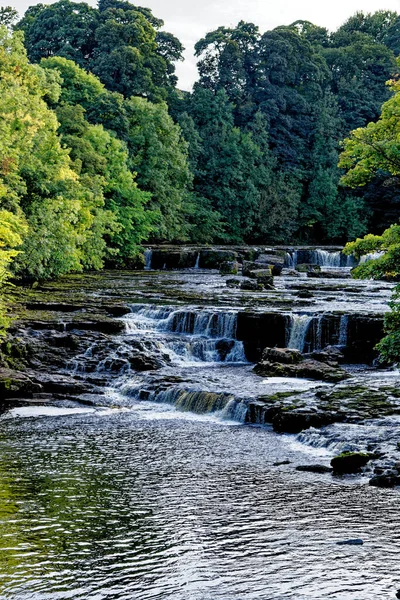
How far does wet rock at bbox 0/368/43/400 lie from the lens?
65.2 feet

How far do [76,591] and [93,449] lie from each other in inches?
254

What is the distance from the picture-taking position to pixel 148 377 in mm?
21391

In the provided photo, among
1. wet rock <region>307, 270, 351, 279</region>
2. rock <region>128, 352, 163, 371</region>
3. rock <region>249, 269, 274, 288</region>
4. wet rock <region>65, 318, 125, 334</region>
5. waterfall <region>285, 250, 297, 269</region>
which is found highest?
waterfall <region>285, 250, 297, 269</region>

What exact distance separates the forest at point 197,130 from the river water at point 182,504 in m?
16.5

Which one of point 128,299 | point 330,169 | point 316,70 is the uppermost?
point 316,70

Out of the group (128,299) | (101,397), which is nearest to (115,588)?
(101,397)

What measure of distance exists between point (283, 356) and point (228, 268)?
22719 millimetres

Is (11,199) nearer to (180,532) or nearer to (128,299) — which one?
(128,299)

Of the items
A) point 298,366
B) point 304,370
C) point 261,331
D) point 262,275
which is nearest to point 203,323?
point 261,331

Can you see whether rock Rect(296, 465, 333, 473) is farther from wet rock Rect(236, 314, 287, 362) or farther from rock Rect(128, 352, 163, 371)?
wet rock Rect(236, 314, 287, 362)

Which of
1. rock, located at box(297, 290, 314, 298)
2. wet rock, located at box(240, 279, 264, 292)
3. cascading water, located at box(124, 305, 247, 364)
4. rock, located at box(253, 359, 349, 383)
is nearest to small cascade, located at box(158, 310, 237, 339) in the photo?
cascading water, located at box(124, 305, 247, 364)

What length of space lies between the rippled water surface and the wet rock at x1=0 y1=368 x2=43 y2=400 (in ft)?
11.2

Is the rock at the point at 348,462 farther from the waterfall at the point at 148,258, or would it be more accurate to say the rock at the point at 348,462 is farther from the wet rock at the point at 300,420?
the waterfall at the point at 148,258

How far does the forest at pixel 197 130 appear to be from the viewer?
41.9 metres
